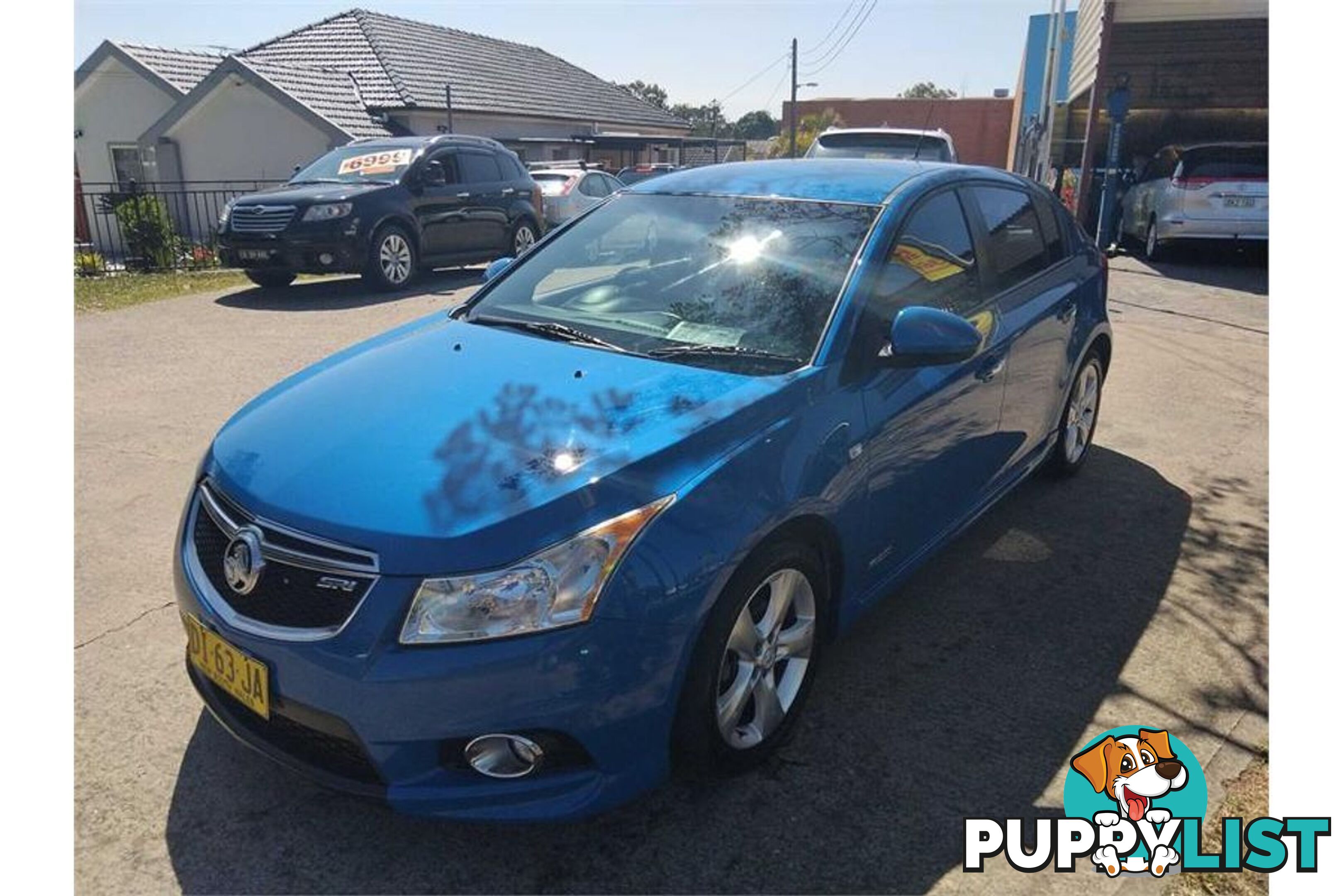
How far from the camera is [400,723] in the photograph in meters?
2.14

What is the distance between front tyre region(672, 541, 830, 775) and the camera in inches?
94.2

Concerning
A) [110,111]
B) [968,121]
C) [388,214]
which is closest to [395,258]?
[388,214]

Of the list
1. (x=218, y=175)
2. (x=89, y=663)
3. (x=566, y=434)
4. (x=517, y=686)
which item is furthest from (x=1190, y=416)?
(x=218, y=175)

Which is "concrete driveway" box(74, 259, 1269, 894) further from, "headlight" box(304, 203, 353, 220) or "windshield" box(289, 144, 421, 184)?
"windshield" box(289, 144, 421, 184)

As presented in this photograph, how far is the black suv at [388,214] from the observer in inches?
413

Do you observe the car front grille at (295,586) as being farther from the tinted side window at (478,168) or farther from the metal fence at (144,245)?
the metal fence at (144,245)

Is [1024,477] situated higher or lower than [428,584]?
lower

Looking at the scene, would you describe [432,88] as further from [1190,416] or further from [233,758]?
[233,758]

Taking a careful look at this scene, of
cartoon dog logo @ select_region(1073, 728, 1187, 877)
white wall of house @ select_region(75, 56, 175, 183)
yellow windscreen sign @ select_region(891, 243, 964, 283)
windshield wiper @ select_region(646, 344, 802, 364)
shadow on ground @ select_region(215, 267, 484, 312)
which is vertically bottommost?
cartoon dog logo @ select_region(1073, 728, 1187, 877)

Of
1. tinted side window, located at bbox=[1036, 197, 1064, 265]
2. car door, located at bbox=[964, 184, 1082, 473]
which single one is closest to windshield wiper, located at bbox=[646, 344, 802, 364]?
car door, located at bbox=[964, 184, 1082, 473]

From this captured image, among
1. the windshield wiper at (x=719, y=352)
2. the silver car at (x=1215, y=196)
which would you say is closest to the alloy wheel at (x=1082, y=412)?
the windshield wiper at (x=719, y=352)

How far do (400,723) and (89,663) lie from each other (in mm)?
1736

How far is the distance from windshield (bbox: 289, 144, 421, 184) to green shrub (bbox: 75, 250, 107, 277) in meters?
2.97

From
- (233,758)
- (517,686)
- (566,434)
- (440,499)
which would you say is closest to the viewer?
(517,686)
